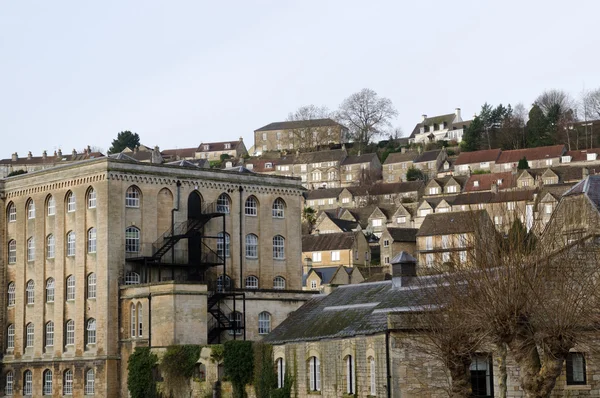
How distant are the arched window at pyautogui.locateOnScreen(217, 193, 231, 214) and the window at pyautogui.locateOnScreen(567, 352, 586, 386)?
30.6 m

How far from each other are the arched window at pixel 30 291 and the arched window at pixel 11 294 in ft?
3.83

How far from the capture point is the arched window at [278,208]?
236 feet

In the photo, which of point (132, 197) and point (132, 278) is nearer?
point (132, 278)

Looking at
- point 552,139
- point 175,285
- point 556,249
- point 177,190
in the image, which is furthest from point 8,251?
point 552,139

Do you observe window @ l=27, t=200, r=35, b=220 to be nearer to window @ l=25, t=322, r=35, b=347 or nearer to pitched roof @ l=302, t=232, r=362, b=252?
window @ l=25, t=322, r=35, b=347

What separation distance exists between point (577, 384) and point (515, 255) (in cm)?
595

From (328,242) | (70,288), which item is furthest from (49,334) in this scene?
(328,242)

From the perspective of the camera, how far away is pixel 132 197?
65625mm

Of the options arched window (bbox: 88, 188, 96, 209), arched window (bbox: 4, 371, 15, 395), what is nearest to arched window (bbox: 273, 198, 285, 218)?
arched window (bbox: 88, 188, 96, 209)

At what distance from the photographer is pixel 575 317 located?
38031 millimetres

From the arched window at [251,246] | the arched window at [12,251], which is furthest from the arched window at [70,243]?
the arched window at [251,246]

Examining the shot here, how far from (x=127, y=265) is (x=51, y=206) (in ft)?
23.6

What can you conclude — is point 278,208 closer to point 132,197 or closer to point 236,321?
point 132,197

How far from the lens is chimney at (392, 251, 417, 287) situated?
169ft
